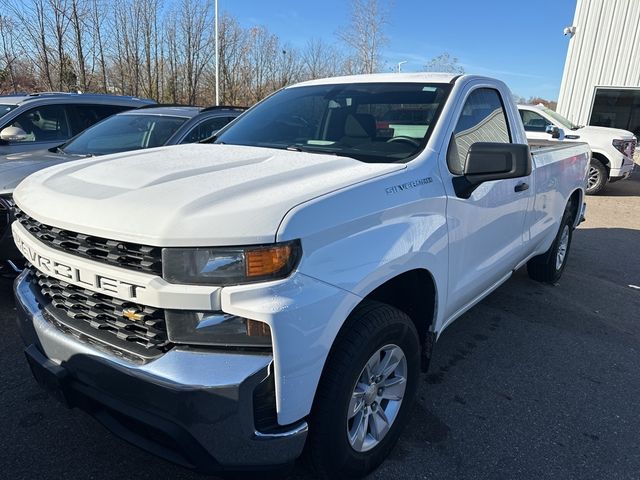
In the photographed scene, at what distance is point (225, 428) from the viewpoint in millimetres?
1678

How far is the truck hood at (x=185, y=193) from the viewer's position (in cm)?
168

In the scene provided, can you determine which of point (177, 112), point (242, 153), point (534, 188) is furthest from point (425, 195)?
point (177, 112)

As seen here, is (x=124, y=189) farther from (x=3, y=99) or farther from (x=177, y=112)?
(x=3, y=99)

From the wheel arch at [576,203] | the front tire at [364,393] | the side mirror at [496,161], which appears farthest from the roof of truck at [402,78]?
the wheel arch at [576,203]

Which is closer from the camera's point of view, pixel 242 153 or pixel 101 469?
pixel 101 469

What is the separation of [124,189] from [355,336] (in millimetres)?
1102

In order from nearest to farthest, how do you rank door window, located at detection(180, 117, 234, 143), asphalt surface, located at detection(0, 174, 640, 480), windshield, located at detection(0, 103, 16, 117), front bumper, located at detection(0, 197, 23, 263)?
asphalt surface, located at detection(0, 174, 640, 480), front bumper, located at detection(0, 197, 23, 263), door window, located at detection(180, 117, 234, 143), windshield, located at detection(0, 103, 16, 117)

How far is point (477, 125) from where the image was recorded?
10.2ft

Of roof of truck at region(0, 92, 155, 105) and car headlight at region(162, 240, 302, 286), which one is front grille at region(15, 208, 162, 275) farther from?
roof of truck at region(0, 92, 155, 105)

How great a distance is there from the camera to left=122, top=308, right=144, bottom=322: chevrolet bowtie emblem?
1772 mm

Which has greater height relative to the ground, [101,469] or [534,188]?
[534,188]

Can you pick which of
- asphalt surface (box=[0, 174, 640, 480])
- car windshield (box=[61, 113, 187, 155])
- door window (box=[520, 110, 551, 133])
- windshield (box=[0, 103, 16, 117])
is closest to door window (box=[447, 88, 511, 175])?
asphalt surface (box=[0, 174, 640, 480])

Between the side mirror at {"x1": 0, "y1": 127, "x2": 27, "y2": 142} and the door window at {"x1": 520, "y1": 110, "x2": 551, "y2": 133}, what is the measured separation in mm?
10444

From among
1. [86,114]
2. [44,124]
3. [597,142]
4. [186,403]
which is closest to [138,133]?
[44,124]
